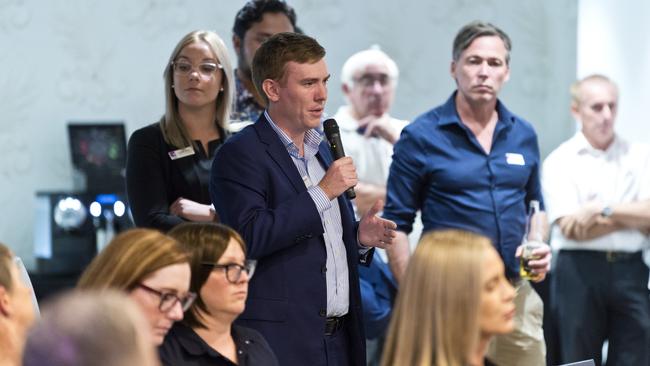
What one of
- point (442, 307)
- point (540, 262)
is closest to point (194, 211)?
point (540, 262)

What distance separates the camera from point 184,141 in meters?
3.92

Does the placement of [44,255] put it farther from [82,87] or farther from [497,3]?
[497,3]

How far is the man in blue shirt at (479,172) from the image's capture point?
430cm

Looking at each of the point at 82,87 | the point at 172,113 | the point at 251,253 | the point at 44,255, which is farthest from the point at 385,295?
the point at 82,87

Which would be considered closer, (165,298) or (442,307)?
(442,307)

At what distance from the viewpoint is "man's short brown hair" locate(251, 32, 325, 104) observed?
349 cm

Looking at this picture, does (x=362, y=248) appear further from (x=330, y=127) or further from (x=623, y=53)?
(x=623, y=53)

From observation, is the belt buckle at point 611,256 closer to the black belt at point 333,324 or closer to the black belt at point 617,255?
the black belt at point 617,255

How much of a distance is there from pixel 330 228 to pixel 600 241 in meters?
2.08

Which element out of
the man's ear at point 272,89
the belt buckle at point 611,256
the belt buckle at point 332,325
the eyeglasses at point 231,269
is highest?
the man's ear at point 272,89

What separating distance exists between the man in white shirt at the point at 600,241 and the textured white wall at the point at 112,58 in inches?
96.5

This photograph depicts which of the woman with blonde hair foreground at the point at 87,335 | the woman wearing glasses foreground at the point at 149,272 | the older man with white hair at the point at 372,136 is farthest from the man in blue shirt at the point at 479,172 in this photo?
the woman with blonde hair foreground at the point at 87,335

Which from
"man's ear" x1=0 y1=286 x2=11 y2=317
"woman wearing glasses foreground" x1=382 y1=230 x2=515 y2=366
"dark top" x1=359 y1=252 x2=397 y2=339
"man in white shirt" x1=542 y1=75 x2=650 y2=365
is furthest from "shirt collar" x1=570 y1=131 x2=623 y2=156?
"man's ear" x1=0 y1=286 x2=11 y2=317

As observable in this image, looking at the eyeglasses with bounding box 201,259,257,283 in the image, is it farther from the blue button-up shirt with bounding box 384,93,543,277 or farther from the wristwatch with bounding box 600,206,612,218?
the wristwatch with bounding box 600,206,612,218
